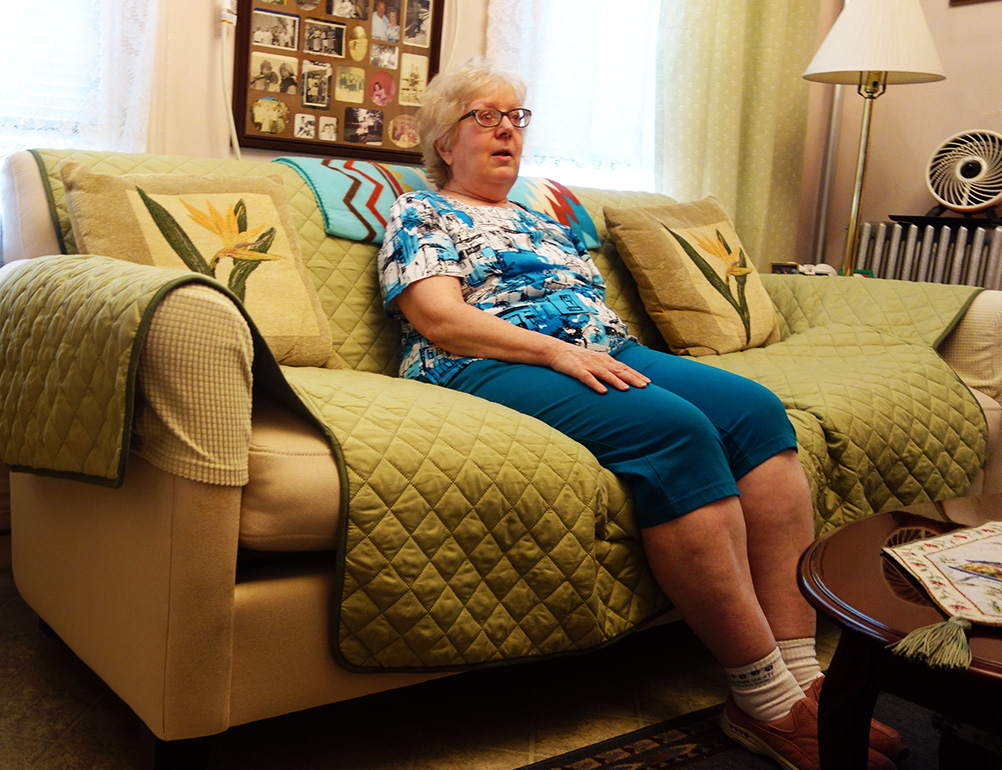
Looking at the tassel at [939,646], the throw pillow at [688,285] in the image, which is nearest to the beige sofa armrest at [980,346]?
the throw pillow at [688,285]

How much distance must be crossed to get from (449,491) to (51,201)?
3.04 ft

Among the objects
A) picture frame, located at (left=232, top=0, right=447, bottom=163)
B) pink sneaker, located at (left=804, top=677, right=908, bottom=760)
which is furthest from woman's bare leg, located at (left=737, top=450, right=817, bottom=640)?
picture frame, located at (left=232, top=0, right=447, bottom=163)

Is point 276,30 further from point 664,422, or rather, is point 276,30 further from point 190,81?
point 664,422

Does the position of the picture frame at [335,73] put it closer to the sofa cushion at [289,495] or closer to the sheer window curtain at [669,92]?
the sheer window curtain at [669,92]

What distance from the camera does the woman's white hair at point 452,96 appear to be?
6.20 feet

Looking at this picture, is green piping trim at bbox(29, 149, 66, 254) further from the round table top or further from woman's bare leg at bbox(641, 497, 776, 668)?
the round table top

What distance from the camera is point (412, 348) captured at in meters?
1.73

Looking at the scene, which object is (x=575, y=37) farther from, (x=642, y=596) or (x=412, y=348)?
(x=642, y=596)

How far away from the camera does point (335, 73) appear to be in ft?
7.51

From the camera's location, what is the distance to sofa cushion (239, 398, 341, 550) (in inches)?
43.6

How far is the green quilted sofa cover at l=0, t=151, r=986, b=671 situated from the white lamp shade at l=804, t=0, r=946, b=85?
142 centimetres

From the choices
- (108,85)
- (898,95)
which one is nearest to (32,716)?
(108,85)

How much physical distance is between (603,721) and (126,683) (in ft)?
2.34

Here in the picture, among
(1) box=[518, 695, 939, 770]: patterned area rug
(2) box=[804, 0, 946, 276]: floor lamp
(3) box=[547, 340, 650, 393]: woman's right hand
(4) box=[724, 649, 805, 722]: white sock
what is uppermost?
(2) box=[804, 0, 946, 276]: floor lamp
